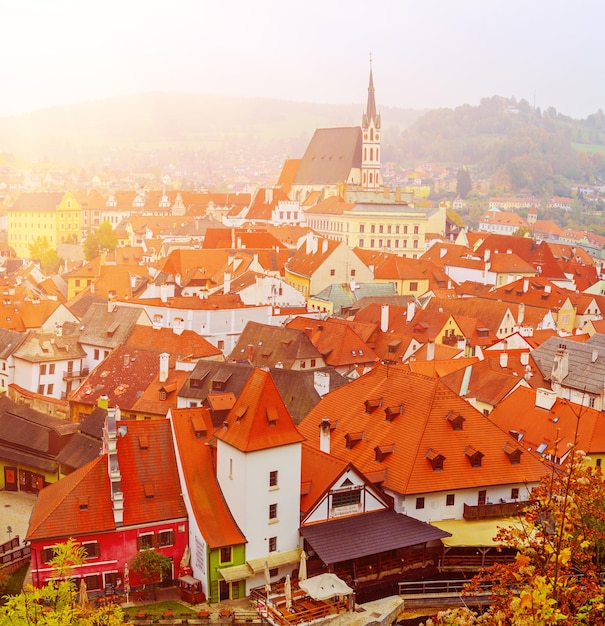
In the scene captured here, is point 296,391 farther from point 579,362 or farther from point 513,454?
point 579,362

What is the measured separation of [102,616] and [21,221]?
14362cm

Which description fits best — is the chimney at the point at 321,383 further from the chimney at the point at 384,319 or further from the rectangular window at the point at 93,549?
the chimney at the point at 384,319

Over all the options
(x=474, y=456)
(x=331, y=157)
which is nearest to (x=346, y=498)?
(x=474, y=456)

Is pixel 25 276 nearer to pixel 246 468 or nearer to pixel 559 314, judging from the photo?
pixel 559 314

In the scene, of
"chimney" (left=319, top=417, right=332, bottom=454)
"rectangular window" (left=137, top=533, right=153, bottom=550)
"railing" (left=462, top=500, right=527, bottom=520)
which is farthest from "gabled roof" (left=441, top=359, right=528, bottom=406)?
"rectangular window" (left=137, top=533, right=153, bottom=550)

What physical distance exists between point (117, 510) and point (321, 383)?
18.8 meters

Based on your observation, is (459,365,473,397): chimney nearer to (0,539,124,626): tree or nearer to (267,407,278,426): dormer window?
(267,407,278,426): dormer window

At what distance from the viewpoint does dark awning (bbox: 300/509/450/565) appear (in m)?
33.0

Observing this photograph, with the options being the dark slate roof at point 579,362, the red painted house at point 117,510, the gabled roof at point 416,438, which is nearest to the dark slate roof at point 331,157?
the dark slate roof at point 579,362

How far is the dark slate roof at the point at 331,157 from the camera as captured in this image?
155125 mm

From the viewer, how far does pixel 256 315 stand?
2881 inches

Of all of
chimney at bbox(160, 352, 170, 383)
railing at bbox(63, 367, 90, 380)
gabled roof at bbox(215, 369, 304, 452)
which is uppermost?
gabled roof at bbox(215, 369, 304, 452)

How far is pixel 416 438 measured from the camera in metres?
37.2

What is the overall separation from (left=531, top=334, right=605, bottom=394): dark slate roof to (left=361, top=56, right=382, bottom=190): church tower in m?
97.3
